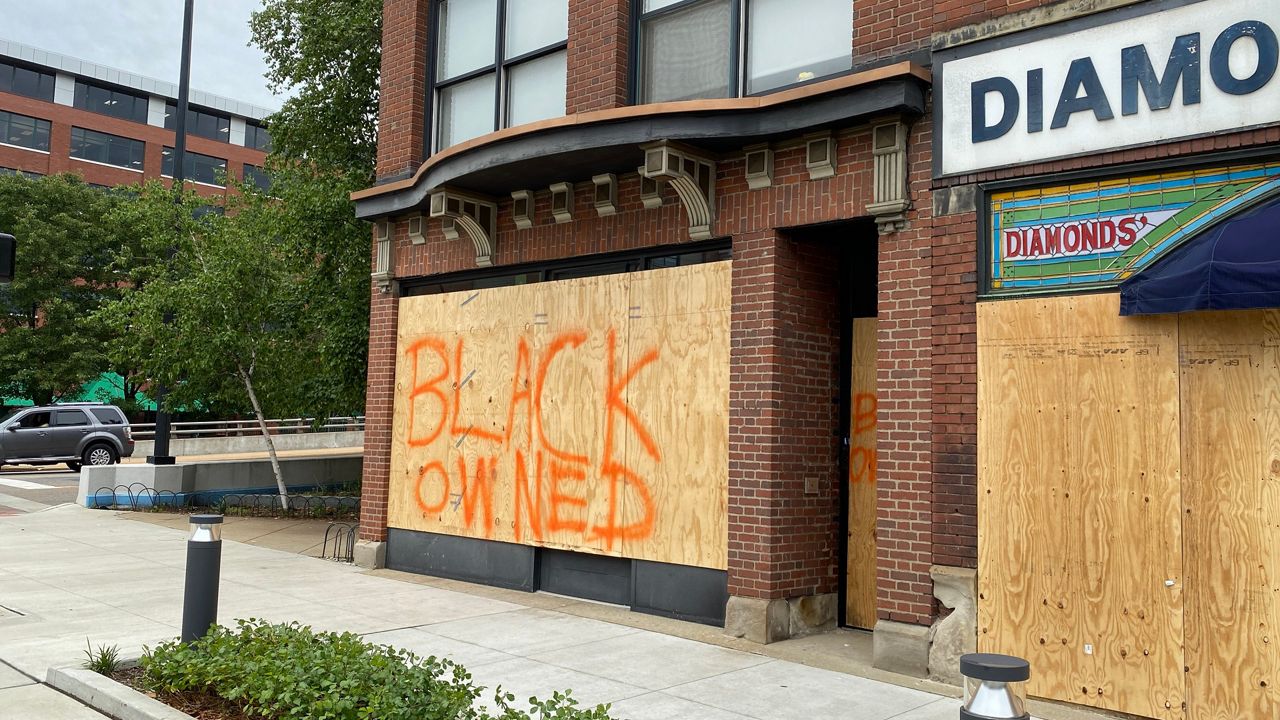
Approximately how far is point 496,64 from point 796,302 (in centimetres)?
490

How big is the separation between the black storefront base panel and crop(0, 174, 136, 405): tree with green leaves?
30214 mm

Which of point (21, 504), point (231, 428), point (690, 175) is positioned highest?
point (690, 175)

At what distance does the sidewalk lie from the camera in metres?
6.23

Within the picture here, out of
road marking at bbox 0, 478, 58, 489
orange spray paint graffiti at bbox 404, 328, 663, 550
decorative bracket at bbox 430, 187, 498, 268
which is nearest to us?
orange spray paint graffiti at bbox 404, 328, 663, 550

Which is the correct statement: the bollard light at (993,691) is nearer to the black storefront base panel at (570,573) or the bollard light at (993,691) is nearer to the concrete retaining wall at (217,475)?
the black storefront base panel at (570,573)

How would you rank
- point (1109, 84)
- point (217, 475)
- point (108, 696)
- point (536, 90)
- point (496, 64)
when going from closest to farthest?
point (108, 696), point (1109, 84), point (536, 90), point (496, 64), point (217, 475)

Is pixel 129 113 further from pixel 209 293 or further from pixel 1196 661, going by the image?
pixel 1196 661

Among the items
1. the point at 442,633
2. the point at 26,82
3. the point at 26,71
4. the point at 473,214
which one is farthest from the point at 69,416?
the point at 26,71

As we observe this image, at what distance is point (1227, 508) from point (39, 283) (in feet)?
134

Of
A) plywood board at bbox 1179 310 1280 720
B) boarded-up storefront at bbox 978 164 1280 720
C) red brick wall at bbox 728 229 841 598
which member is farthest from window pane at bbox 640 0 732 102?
plywood board at bbox 1179 310 1280 720

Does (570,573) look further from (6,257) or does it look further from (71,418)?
(71,418)

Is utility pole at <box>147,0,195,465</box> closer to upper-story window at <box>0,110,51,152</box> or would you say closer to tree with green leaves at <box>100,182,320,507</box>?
tree with green leaves at <box>100,182,320,507</box>

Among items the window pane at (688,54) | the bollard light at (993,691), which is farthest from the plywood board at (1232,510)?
the window pane at (688,54)

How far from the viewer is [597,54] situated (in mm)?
9680
